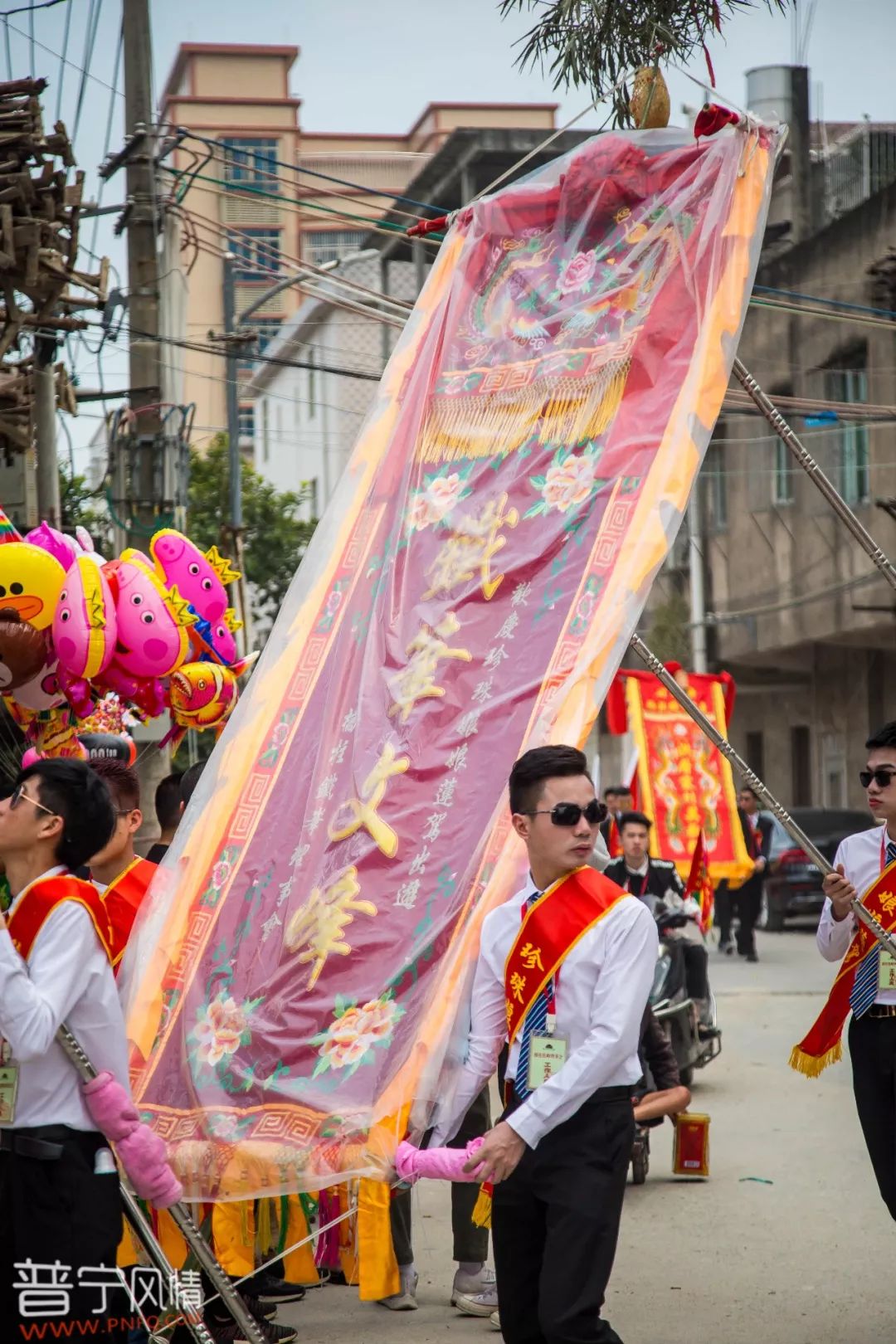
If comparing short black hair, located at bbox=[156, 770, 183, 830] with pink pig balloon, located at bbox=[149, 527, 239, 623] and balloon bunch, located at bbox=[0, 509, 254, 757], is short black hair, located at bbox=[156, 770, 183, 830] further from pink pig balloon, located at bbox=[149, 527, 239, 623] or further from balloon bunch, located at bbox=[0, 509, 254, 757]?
pink pig balloon, located at bbox=[149, 527, 239, 623]

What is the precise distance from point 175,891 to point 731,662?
24184mm

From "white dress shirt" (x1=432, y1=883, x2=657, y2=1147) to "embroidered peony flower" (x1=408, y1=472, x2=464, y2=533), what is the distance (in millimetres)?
1509

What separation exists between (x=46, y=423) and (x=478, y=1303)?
721 centimetres

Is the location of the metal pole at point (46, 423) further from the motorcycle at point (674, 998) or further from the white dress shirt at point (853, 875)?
the white dress shirt at point (853, 875)

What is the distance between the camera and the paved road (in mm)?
5660

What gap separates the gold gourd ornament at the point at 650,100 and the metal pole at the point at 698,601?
22.5 metres

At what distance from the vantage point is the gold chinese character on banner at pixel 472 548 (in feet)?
17.0

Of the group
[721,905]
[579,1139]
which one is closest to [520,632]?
[579,1139]

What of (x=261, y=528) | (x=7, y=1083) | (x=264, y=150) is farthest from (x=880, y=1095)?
(x=264, y=150)

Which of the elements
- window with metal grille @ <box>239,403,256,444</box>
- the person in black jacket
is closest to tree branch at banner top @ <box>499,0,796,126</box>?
the person in black jacket

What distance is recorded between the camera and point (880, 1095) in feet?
17.1

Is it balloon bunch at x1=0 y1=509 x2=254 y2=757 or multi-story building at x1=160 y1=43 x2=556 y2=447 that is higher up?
multi-story building at x1=160 y1=43 x2=556 y2=447

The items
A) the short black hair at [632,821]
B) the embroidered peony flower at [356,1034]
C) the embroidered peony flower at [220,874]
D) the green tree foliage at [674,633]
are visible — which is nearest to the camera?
the embroidered peony flower at [356,1034]

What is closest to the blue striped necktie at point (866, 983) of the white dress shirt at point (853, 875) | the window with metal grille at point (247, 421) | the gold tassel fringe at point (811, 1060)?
the white dress shirt at point (853, 875)
